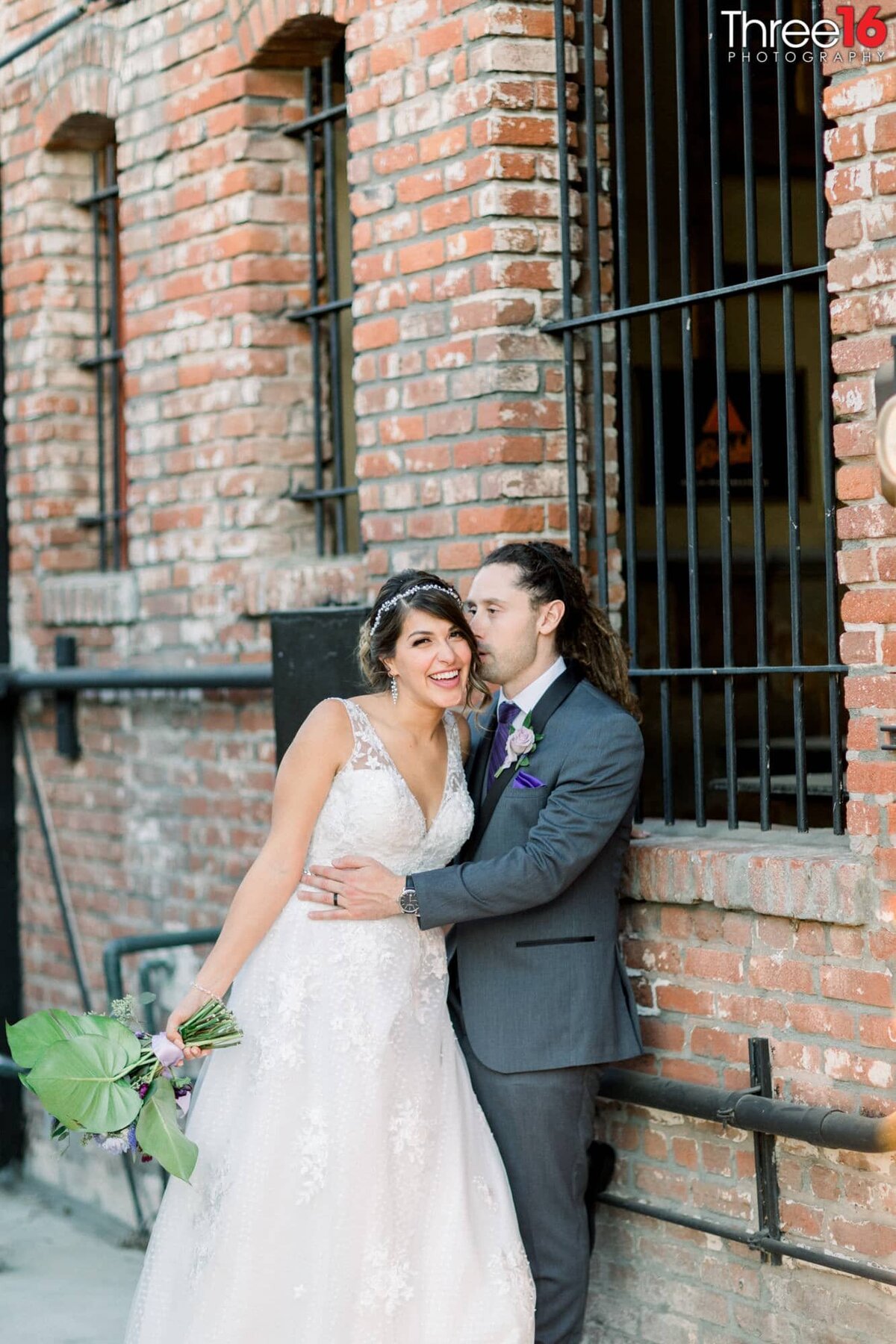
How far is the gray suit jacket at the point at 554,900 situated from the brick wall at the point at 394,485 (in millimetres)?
266

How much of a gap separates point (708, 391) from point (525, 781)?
4.10m

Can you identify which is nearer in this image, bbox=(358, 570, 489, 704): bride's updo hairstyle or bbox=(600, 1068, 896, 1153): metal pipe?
bbox=(600, 1068, 896, 1153): metal pipe

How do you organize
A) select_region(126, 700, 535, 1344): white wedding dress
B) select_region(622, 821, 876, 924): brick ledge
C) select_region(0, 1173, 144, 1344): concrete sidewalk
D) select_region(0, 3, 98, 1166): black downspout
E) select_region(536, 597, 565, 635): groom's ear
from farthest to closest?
1. select_region(0, 3, 98, 1166): black downspout
2. select_region(0, 1173, 144, 1344): concrete sidewalk
3. select_region(536, 597, 565, 635): groom's ear
4. select_region(126, 700, 535, 1344): white wedding dress
5. select_region(622, 821, 876, 924): brick ledge

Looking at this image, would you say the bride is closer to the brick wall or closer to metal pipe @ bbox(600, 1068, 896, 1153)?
metal pipe @ bbox(600, 1068, 896, 1153)

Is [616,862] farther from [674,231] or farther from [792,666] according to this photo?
[674,231]

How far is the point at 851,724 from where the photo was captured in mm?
3793

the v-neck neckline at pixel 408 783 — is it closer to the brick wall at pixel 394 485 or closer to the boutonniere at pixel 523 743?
the boutonniere at pixel 523 743

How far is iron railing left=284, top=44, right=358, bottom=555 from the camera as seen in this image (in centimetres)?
585

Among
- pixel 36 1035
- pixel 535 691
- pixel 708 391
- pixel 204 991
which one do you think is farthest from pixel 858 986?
pixel 708 391

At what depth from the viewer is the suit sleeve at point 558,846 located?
3824mm

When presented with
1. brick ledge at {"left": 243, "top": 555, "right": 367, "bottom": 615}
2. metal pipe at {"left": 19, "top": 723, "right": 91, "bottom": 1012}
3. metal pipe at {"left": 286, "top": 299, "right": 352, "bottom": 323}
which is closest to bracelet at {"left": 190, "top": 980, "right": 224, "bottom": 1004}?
brick ledge at {"left": 243, "top": 555, "right": 367, "bottom": 615}

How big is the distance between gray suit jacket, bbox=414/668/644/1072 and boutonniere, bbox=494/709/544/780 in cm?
2

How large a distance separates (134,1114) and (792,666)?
5.80 feet

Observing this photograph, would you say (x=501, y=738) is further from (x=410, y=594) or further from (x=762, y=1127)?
(x=762, y=1127)
